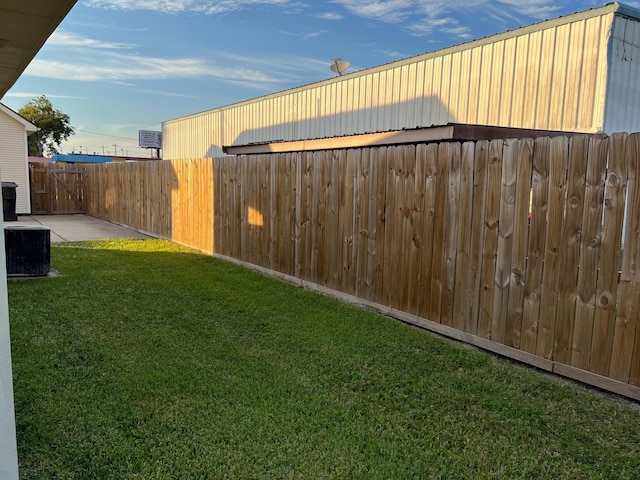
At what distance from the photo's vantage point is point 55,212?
19109 millimetres

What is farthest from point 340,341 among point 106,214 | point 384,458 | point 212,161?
point 106,214

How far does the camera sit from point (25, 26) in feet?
6.53

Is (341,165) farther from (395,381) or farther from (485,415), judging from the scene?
(485,415)

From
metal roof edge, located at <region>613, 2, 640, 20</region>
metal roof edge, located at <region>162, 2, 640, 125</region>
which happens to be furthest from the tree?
metal roof edge, located at <region>613, 2, 640, 20</region>

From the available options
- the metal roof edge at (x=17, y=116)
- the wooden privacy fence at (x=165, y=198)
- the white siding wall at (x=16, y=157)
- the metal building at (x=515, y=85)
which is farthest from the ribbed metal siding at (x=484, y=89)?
the white siding wall at (x=16, y=157)

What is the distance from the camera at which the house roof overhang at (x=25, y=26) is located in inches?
68.7

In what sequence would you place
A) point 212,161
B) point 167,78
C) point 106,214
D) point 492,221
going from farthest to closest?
point 167,78 < point 106,214 < point 212,161 < point 492,221

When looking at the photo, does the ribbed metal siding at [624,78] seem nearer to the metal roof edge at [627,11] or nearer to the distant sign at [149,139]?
the metal roof edge at [627,11]

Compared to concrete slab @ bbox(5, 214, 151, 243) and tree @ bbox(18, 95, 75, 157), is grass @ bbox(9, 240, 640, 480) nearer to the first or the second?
concrete slab @ bbox(5, 214, 151, 243)

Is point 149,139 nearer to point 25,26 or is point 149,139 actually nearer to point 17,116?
point 17,116

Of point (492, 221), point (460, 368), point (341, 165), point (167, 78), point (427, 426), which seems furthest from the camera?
point (167, 78)

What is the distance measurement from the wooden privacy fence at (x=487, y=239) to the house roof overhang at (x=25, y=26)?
3.38 meters

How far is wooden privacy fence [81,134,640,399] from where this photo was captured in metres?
3.25

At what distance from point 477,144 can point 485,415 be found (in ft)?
7.80
